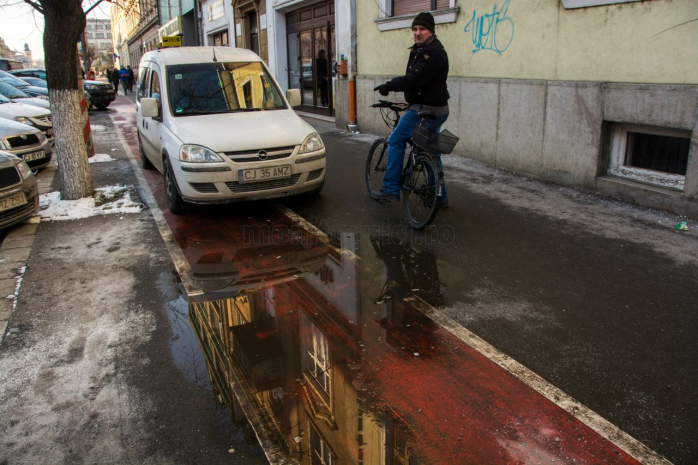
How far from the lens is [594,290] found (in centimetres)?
449

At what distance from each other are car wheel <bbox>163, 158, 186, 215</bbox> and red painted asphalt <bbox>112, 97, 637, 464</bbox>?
8.20 feet

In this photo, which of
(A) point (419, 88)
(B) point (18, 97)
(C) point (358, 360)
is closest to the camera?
(C) point (358, 360)

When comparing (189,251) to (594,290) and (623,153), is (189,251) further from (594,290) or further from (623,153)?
(623,153)

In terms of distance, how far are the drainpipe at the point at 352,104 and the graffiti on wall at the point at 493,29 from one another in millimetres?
4223

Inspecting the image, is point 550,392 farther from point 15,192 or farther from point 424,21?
point 15,192

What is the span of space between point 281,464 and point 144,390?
3.61 ft

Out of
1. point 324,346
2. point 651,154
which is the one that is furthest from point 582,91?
point 324,346

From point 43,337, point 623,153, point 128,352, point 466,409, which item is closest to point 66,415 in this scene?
point 128,352

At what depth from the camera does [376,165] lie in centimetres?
700

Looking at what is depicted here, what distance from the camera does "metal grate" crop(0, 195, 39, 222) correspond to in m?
6.23

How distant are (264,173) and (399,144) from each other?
157 centimetres

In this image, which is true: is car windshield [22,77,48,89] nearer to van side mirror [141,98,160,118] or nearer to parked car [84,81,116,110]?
parked car [84,81,116,110]

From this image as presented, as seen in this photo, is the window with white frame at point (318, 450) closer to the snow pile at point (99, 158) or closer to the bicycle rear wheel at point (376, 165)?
the bicycle rear wheel at point (376, 165)

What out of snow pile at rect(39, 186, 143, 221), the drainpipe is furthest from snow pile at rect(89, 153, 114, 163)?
the drainpipe
